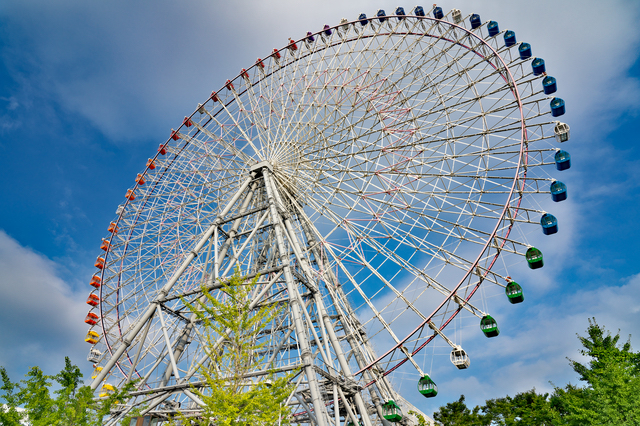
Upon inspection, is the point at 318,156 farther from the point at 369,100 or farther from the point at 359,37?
the point at 359,37

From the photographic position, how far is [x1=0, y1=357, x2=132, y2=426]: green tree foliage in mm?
10594

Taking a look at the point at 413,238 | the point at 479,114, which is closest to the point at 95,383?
the point at 413,238

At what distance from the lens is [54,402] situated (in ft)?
36.6

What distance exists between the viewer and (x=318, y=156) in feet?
75.5

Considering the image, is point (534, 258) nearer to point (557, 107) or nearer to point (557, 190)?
point (557, 190)

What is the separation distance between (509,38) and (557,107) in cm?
463

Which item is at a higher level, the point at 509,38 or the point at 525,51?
the point at 509,38

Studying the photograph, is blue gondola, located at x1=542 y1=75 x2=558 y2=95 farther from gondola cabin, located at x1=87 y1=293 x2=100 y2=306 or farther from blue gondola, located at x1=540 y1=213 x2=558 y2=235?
gondola cabin, located at x1=87 y1=293 x2=100 y2=306

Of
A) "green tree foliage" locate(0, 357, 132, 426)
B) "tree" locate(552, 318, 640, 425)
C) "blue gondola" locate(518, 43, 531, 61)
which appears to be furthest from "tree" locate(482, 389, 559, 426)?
"green tree foliage" locate(0, 357, 132, 426)

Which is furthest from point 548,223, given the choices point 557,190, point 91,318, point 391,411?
point 91,318

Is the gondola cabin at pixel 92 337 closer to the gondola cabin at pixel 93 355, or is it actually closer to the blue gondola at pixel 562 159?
the gondola cabin at pixel 93 355

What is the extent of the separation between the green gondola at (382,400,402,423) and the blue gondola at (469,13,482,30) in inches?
771

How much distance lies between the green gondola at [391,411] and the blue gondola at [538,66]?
16735mm

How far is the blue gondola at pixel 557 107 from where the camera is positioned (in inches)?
752
